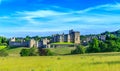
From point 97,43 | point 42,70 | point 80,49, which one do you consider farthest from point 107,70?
point 97,43

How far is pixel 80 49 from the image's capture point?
120188 mm

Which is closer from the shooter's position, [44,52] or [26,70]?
[26,70]

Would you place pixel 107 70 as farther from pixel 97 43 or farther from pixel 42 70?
pixel 97 43

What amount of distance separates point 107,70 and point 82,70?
1.60 meters

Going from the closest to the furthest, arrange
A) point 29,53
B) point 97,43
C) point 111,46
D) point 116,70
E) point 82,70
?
point 116,70
point 82,70
point 29,53
point 111,46
point 97,43

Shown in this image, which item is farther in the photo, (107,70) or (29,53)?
(29,53)

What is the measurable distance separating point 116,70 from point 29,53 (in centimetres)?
8052

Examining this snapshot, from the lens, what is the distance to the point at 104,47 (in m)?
133

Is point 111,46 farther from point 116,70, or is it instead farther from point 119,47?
point 116,70

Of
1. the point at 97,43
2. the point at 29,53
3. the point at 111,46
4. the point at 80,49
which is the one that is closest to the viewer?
the point at 29,53

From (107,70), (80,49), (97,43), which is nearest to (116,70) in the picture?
(107,70)

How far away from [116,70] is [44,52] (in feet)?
267

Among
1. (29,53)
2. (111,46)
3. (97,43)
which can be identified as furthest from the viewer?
(97,43)

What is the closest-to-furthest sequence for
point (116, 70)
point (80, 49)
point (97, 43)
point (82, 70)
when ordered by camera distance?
point (116, 70)
point (82, 70)
point (80, 49)
point (97, 43)
